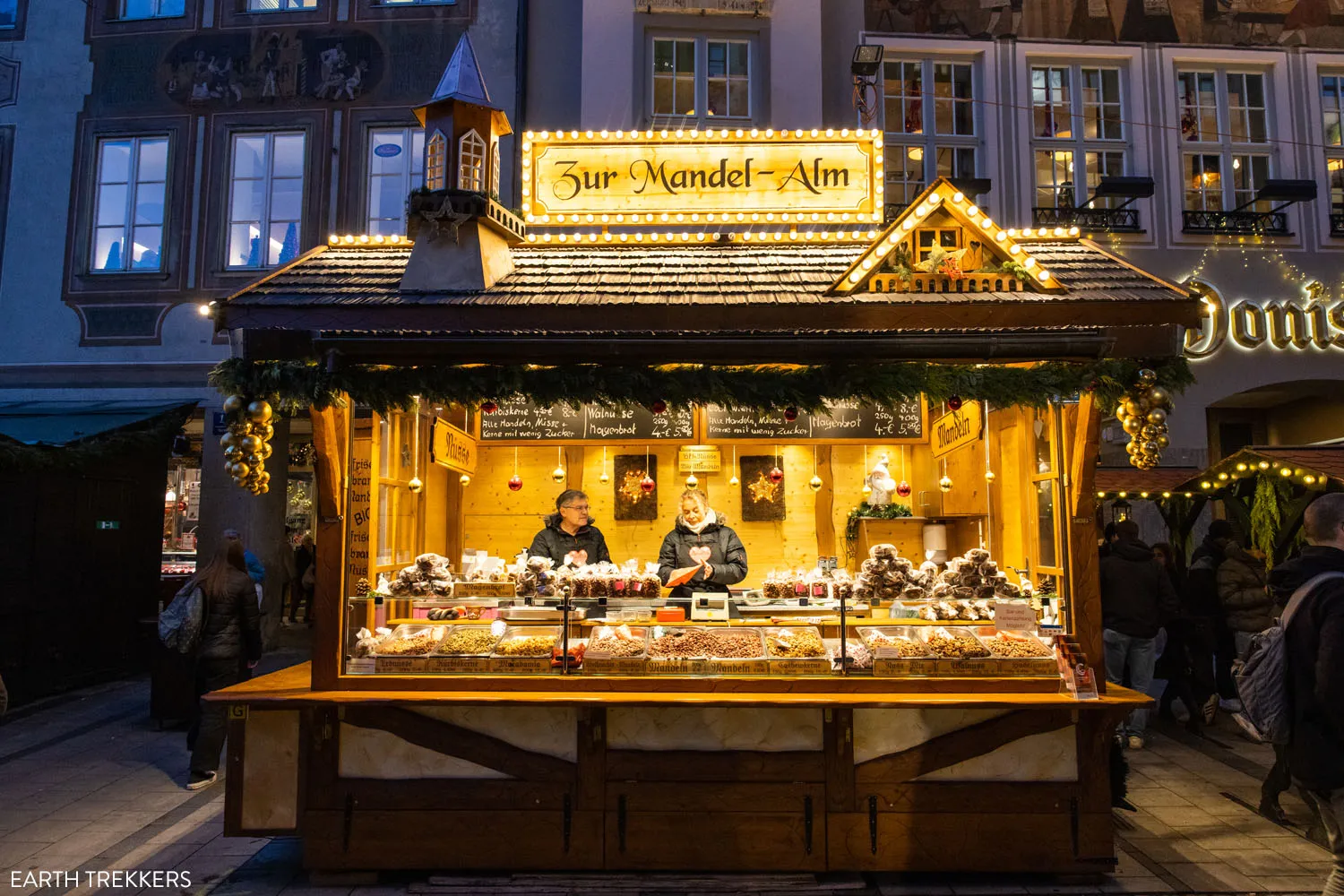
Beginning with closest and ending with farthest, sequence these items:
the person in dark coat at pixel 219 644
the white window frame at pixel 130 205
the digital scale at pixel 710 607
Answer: the digital scale at pixel 710 607
the person in dark coat at pixel 219 644
the white window frame at pixel 130 205

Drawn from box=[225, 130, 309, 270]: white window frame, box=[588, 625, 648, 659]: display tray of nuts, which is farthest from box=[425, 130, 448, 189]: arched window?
box=[225, 130, 309, 270]: white window frame

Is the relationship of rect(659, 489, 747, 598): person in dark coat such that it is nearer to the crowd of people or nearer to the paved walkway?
the paved walkway

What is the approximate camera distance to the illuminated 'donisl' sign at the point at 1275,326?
13367 millimetres

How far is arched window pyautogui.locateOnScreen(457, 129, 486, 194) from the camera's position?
6.56 metres

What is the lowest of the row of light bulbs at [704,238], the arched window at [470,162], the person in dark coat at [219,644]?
the person in dark coat at [219,644]

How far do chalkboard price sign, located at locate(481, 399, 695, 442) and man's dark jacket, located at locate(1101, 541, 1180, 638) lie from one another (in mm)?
4456

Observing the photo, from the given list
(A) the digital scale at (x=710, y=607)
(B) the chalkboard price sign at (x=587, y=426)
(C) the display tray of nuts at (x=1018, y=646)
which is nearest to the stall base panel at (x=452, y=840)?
(A) the digital scale at (x=710, y=607)

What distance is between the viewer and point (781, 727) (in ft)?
16.9

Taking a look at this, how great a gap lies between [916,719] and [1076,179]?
1175 cm

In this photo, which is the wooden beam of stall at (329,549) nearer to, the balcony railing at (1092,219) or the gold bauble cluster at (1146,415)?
the gold bauble cluster at (1146,415)

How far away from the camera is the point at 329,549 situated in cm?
540

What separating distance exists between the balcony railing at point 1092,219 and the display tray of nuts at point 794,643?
403 inches

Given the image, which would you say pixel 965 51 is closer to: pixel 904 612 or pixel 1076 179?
pixel 1076 179

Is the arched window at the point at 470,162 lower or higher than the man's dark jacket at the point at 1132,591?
higher
